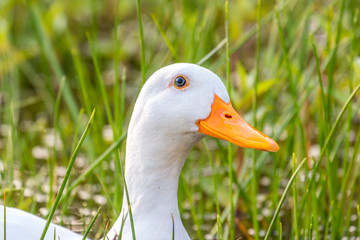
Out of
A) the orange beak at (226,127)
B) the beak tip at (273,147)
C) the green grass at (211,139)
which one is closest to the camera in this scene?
the beak tip at (273,147)

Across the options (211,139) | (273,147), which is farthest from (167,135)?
(211,139)

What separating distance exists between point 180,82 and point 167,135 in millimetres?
187

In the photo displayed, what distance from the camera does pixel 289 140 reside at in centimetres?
372

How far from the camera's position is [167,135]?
2373mm

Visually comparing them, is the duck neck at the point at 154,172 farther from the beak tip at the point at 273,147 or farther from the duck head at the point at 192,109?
the beak tip at the point at 273,147

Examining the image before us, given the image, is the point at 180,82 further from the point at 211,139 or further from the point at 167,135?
the point at 211,139

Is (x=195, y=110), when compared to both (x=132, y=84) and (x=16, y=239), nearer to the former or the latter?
(x=16, y=239)

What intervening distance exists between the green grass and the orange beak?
7.4 inches

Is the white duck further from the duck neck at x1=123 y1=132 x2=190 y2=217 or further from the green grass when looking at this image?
the green grass

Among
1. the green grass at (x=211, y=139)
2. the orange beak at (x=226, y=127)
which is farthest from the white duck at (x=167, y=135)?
the green grass at (x=211, y=139)

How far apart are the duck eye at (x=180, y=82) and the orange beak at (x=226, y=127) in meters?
0.12

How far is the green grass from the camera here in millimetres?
3018

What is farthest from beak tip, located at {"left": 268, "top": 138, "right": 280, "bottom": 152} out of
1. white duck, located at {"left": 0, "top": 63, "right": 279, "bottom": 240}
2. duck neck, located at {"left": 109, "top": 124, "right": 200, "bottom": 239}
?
duck neck, located at {"left": 109, "top": 124, "right": 200, "bottom": 239}

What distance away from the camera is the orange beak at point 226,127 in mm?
2314
